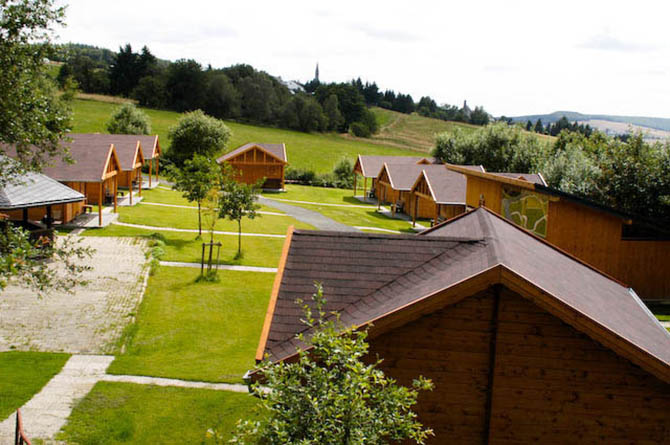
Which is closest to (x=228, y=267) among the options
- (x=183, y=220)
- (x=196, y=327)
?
(x=196, y=327)

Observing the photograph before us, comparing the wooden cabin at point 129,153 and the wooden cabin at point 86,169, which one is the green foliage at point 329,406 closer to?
the wooden cabin at point 86,169

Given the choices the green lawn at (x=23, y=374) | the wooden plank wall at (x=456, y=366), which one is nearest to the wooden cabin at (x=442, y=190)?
the green lawn at (x=23, y=374)

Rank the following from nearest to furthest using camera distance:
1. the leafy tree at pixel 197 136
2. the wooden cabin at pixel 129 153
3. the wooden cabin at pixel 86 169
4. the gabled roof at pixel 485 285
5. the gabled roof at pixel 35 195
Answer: the gabled roof at pixel 485 285 → the gabled roof at pixel 35 195 → the wooden cabin at pixel 86 169 → the wooden cabin at pixel 129 153 → the leafy tree at pixel 197 136

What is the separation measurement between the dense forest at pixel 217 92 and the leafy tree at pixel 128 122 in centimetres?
3659

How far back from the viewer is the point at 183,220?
36219 mm

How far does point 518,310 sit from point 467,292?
31.0 inches

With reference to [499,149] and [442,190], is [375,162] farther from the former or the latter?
[442,190]

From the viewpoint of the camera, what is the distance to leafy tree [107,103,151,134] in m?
59.3

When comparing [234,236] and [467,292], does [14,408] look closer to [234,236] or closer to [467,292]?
[467,292]

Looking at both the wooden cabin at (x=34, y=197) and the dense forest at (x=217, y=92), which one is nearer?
the wooden cabin at (x=34, y=197)

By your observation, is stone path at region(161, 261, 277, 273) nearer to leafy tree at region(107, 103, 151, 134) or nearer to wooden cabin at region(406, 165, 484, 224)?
wooden cabin at region(406, 165, 484, 224)

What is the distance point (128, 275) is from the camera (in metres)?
23.6

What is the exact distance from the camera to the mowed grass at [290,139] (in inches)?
3150

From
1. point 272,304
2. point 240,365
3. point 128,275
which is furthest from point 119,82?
point 272,304
